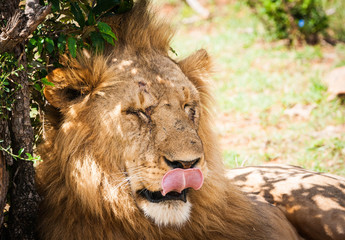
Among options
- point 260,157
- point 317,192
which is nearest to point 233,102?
point 260,157

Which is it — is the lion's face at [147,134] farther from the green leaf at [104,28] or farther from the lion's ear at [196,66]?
the lion's ear at [196,66]

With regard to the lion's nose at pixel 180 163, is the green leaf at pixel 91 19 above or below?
above

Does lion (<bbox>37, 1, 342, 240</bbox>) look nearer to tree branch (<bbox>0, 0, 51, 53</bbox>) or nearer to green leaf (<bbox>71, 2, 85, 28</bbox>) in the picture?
green leaf (<bbox>71, 2, 85, 28</bbox>)

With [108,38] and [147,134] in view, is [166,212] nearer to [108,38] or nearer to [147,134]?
[147,134]

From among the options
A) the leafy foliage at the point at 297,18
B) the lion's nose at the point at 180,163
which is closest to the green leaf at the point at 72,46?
the lion's nose at the point at 180,163

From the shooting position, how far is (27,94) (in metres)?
2.49

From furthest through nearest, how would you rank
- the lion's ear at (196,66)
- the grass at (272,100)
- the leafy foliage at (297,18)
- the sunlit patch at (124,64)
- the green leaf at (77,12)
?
1. the leafy foliage at (297,18)
2. the grass at (272,100)
3. the lion's ear at (196,66)
4. the sunlit patch at (124,64)
5. the green leaf at (77,12)

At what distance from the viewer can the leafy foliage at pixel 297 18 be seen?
9609 mm

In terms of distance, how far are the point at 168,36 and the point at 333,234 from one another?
6.51ft

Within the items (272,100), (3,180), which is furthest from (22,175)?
(272,100)

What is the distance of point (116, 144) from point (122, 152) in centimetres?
6

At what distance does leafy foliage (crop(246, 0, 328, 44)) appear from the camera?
9609mm

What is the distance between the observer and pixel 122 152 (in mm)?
2518

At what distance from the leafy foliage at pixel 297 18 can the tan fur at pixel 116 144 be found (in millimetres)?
7592
